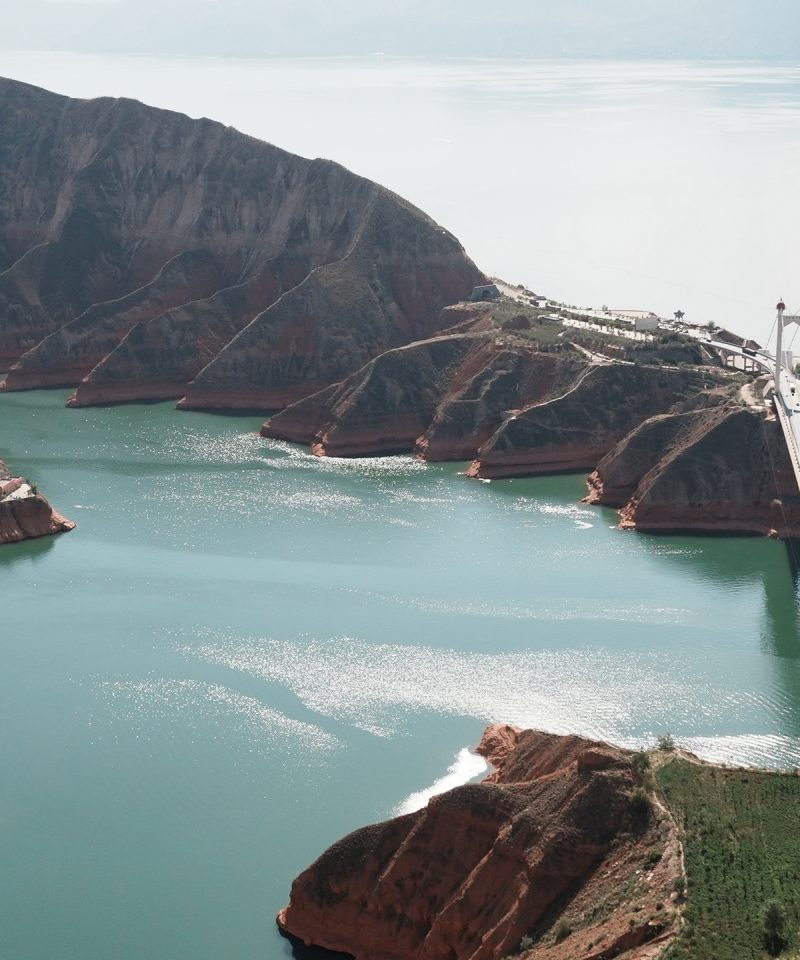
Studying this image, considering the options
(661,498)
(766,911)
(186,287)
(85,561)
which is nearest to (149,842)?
(766,911)

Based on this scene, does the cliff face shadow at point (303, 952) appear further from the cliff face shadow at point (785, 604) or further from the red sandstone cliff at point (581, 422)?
the red sandstone cliff at point (581, 422)

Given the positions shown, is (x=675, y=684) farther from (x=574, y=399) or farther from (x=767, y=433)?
(x=574, y=399)

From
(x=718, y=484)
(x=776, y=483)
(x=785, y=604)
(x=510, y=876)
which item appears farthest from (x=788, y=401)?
(x=510, y=876)

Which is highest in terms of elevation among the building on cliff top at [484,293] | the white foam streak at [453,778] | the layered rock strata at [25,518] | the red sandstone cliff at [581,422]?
the building on cliff top at [484,293]

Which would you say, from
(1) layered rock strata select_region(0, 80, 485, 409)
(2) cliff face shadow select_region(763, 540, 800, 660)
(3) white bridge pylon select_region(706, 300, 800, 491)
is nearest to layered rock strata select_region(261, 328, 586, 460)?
(1) layered rock strata select_region(0, 80, 485, 409)

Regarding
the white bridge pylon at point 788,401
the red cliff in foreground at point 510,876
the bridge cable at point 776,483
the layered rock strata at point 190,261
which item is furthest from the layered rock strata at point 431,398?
the red cliff in foreground at point 510,876
